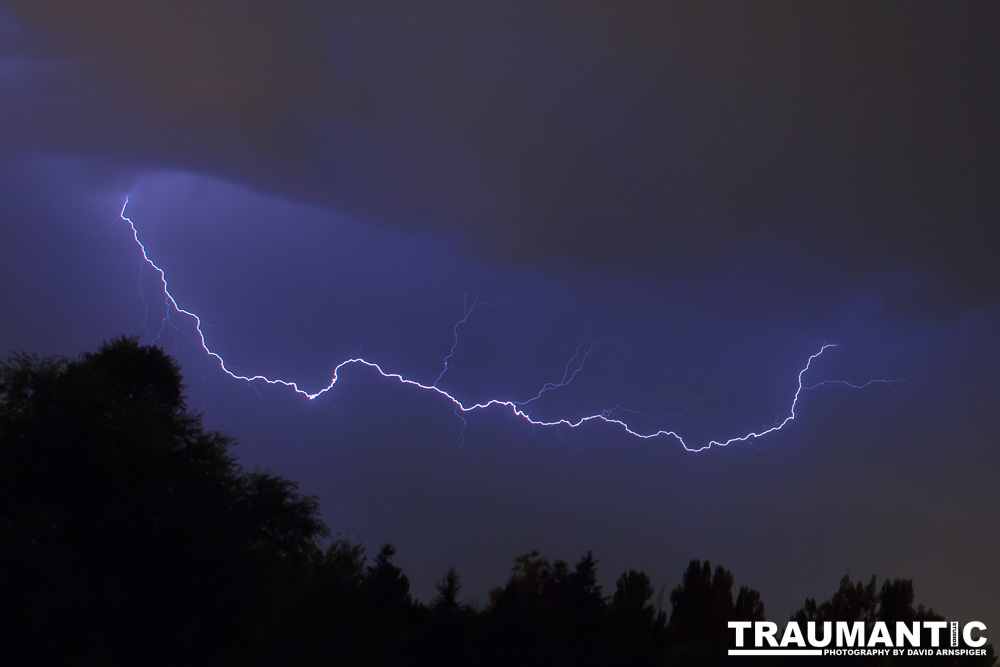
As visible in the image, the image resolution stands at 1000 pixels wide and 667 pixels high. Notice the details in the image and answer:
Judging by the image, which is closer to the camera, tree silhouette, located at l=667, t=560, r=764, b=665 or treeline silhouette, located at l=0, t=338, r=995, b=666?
treeline silhouette, located at l=0, t=338, r=995, b=666

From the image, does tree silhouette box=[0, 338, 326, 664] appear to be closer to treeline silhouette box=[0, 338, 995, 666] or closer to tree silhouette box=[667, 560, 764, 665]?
treeline silhouette box=[0, 338, 995, 666]

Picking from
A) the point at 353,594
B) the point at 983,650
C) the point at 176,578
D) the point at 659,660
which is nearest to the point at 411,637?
the point at 353,594

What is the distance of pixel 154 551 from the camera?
47.2 ft

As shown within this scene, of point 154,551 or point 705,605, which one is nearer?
point 154,551

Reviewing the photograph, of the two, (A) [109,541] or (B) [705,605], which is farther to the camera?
(B) [705,605]

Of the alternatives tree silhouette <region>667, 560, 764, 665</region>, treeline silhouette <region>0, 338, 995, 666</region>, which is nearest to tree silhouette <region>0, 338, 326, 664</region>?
treeline silhouette <region>0, 338, 995, 666</region>

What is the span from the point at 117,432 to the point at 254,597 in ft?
12.9

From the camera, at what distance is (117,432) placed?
48.4ft

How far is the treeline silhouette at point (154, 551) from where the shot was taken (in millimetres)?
13070

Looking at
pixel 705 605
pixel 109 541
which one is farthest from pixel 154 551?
pixel 705 605

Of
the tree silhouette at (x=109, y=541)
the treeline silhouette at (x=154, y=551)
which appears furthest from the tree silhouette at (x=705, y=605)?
the tree silhouette at (x=109, y=541)

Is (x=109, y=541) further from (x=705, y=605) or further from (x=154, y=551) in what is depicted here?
(x=705, y=605)

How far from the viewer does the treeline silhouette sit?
13.1 meters

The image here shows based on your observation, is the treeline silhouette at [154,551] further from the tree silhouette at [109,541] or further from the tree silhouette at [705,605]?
the tree silhouette at [705,605]
